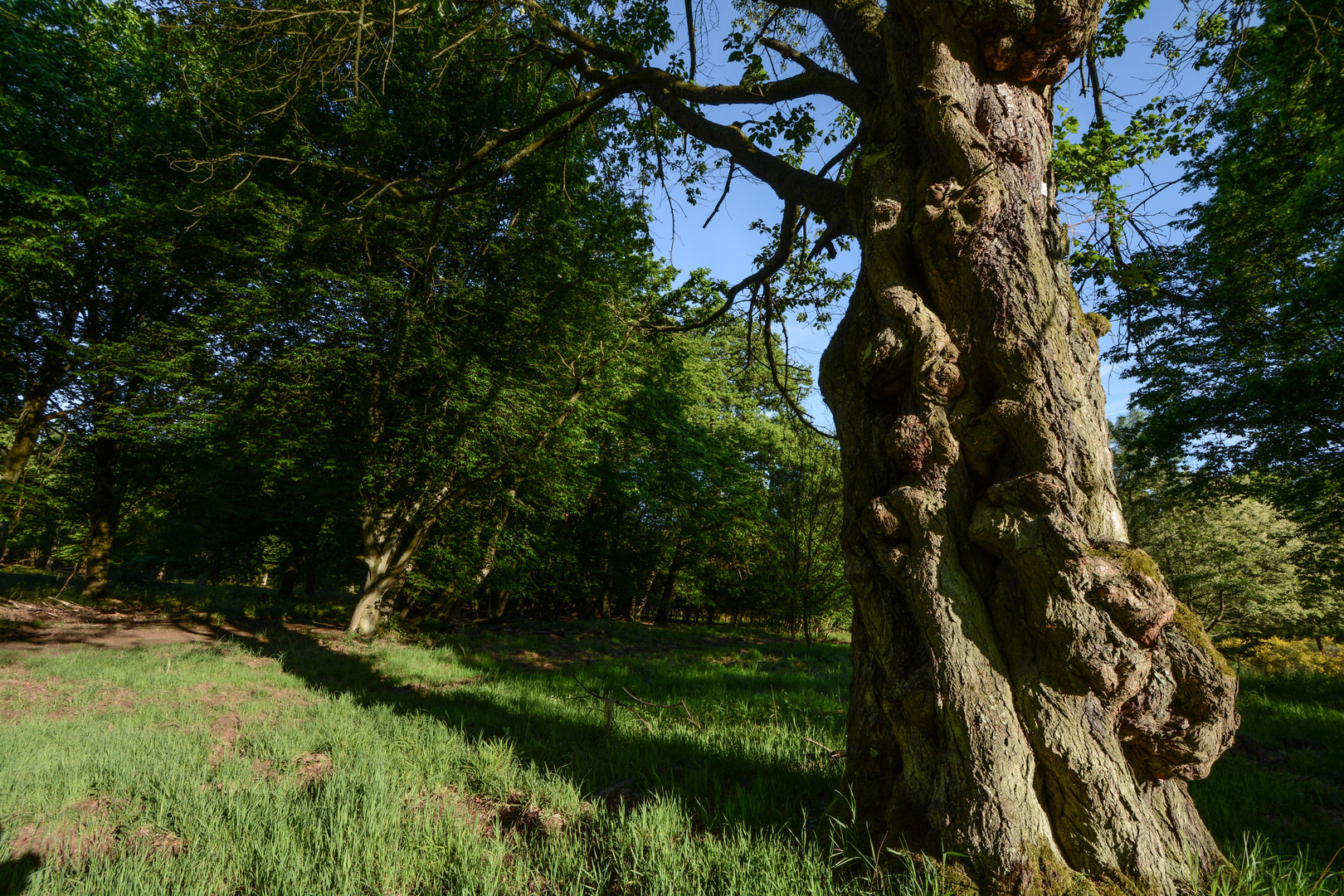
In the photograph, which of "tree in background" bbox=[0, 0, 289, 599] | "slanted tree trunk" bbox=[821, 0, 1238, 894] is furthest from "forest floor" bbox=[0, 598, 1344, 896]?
"tree in background" bbox=[0, 0, 289, 599]

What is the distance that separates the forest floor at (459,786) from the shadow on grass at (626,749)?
0.9 inches

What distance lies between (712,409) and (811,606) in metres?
8.67

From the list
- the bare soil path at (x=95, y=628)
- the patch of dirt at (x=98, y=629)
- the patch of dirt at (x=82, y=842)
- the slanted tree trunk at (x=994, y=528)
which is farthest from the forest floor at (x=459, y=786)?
the bare soil path at (x=95, y=628)

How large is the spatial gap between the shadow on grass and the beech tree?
2.30 ft

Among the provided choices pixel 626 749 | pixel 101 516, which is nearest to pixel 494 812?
pixel 626 749

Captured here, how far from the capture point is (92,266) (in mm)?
10953

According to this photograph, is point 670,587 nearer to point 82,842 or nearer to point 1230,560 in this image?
point 82,842

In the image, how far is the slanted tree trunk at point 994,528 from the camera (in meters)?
2.00

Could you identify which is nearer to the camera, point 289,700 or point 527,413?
point 289,700

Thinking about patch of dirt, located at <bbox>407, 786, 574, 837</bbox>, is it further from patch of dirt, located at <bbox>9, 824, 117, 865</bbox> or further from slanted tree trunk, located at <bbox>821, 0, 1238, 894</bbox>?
slanted tree trunk, located at <bbox>821, 0, 1238, 894</bbox>

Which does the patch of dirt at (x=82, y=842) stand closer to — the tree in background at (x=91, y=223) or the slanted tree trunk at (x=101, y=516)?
the tree in background at (x=91, y=223)

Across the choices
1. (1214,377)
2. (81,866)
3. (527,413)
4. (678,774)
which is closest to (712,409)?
(527,413)

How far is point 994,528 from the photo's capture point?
7.50 ft

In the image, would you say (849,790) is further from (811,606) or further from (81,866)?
(811,606)
